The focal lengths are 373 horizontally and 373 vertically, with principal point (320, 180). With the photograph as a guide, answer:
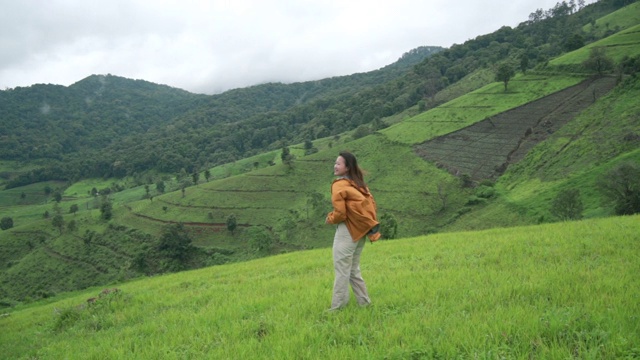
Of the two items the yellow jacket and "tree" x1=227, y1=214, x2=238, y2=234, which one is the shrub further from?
the yellow jacket

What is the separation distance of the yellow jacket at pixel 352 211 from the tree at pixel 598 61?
4312 inches

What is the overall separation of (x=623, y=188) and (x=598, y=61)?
216ft

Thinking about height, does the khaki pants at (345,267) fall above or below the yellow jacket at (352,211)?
below

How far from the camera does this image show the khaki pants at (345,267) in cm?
670

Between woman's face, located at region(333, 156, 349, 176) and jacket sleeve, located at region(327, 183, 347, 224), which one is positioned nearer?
jacket sleeve, located at region(327, 183, 347, 224)

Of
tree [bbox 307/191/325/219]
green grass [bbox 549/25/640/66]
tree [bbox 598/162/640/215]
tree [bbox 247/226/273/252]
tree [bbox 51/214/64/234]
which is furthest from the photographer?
tree [bbox 51/214/64/234]

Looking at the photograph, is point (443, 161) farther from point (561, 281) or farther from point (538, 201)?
point (561, 281)

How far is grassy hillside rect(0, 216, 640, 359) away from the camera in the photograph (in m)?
4.82

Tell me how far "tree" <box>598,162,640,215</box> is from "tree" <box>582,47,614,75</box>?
2408 inches

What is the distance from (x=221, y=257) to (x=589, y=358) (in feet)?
259

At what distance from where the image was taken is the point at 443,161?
3435 inches

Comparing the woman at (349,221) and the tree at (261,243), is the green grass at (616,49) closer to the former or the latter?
the tree at (261,243)

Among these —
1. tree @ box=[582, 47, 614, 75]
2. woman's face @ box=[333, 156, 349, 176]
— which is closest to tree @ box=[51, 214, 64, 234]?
woman's face @ box=[333, 156, 349, 176]

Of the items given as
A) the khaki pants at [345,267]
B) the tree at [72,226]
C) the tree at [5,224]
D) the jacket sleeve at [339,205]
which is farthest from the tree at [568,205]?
the tree at [5,224]
